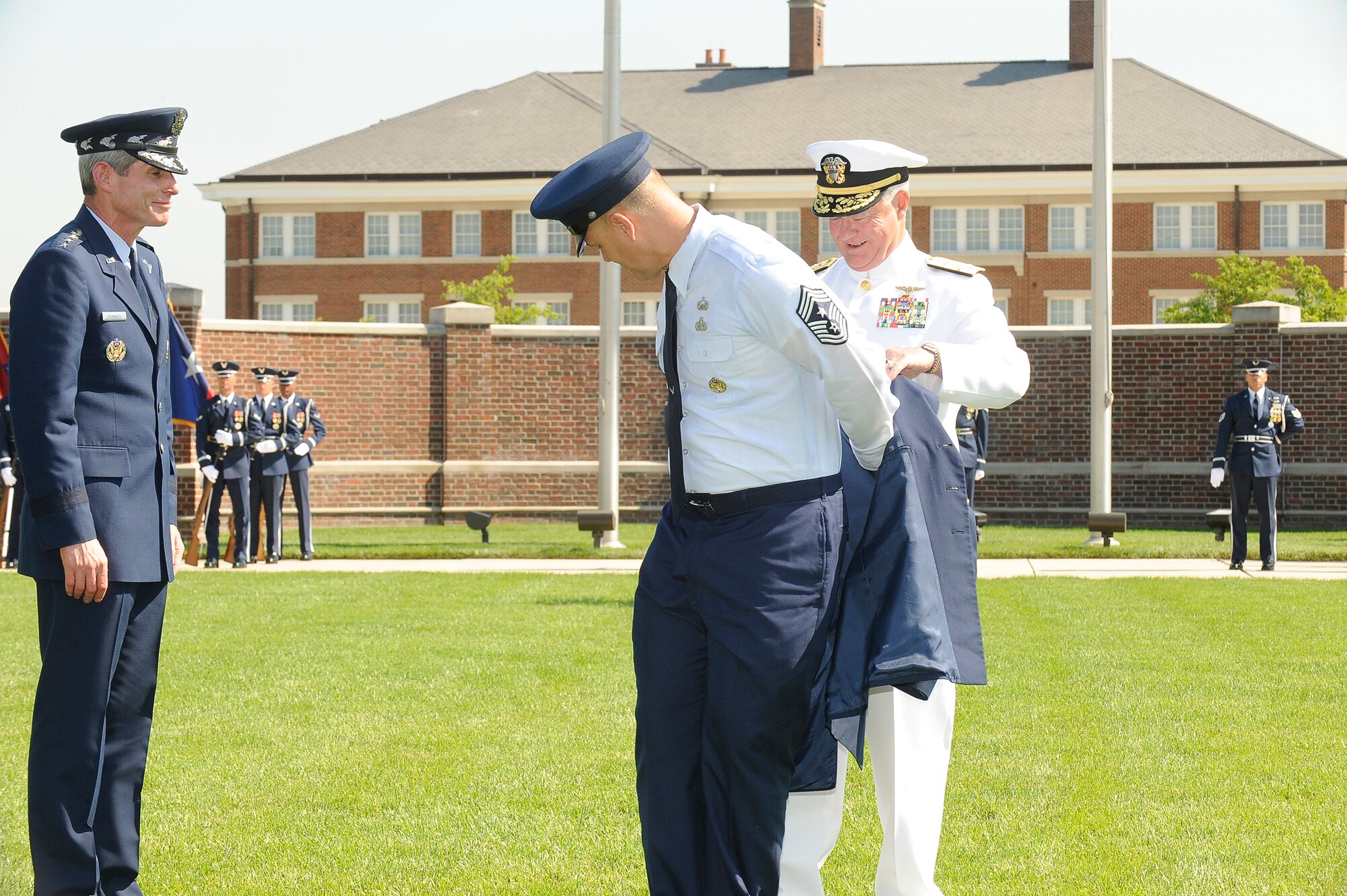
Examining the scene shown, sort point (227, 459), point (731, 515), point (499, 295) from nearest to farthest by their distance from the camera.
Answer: point (731, 515) < point (227, 459) < point (499, 295)

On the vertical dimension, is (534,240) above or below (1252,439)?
above

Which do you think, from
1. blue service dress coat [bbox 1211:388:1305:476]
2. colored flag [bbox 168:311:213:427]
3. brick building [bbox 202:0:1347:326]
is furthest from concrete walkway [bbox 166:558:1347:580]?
brick building [bbox 202:0:1347:326]

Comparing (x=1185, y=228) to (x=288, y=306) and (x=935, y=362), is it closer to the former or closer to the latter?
(x=288, y=306)

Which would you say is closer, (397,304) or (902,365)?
(902,365)

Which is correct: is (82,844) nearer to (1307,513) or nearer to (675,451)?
(675,451)

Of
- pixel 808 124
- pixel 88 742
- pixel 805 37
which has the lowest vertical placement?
pixel 88 742

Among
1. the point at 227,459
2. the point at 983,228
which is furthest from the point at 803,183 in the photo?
the point at 227,459

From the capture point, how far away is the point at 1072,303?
40.3m

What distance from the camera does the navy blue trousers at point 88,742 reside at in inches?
161

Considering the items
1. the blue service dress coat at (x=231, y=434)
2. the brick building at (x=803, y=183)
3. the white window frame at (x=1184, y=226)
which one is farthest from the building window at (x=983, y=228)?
the blue service dress coat at (x=231, y=434)

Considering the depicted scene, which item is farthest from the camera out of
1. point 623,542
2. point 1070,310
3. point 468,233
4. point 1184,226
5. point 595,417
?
point 468,233

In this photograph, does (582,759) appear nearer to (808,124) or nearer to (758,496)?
(758,496)

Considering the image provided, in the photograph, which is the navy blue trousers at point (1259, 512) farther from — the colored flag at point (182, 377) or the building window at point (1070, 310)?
the building window at point (1070, 310)

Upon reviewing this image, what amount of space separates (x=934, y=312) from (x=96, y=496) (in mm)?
2541
